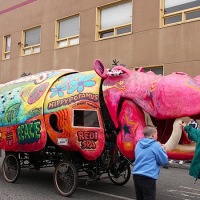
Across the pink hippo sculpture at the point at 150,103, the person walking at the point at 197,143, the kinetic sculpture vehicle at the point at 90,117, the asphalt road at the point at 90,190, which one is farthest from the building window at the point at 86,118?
the person walking at the point at 197,143

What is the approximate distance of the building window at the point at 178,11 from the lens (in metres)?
14.3

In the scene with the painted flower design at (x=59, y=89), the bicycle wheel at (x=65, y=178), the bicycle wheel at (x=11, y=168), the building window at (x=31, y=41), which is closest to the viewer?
the bicycle wheel at (x=65, y=178)

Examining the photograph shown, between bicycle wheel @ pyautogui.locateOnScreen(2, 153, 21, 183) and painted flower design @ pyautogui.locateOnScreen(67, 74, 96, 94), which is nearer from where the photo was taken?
painted flower design @ pyautogui.locateOnScreen(67, 74, 96, 94)

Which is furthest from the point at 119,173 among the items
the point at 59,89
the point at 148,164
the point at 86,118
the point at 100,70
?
the point at 148,164

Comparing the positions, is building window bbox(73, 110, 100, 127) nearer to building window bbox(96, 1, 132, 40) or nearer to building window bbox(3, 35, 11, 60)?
building window bbox(96, 1, 132, 40)

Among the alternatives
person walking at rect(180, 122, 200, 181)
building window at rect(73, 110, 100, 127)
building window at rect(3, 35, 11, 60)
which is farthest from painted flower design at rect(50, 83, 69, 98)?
building window at rect(3, 35, 11, 60)

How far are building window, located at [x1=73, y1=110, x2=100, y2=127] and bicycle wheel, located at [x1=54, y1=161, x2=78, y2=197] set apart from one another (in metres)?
0.84

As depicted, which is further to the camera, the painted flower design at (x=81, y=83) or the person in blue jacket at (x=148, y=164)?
the painted flower design at (x=81, y=83)

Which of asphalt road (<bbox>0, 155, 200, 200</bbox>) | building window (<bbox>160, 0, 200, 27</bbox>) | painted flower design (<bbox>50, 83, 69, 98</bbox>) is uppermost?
building window (<bbox>160, 0, 200, 27</bbox>)

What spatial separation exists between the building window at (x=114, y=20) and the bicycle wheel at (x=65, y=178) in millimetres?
10158

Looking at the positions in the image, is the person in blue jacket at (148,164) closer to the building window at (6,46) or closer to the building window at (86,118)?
the building window at (86,118)

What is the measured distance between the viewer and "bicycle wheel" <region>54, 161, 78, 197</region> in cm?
705

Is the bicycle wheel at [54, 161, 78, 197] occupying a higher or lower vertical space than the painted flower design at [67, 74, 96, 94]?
lower

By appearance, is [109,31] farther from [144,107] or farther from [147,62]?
[144,107]
